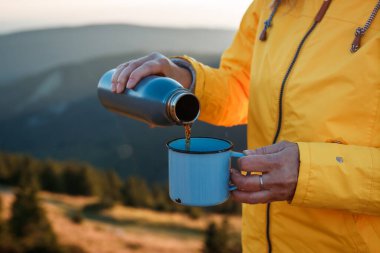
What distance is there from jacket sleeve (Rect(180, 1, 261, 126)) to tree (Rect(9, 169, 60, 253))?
12.1 meters

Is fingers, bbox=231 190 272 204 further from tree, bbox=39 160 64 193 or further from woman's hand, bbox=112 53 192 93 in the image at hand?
tree, bbox=39 160 64 193

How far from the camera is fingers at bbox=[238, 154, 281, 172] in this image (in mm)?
1187

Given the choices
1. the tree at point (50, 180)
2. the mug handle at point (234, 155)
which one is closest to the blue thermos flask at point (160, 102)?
the mug handle at point (234, 155)

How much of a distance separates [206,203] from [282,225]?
326mm

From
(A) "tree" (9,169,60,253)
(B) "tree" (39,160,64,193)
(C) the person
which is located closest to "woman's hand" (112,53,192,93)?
(C) the person

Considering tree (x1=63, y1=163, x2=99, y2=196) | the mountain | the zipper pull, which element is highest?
the zipper pull

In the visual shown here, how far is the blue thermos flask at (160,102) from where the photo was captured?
51.3 inches

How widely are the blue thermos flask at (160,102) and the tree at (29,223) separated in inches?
483

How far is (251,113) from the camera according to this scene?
1.59m

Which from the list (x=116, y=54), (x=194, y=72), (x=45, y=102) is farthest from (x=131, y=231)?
(x=45, y=102)

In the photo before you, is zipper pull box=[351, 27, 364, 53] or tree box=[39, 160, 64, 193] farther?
tree box=[39, 160, 64, 193]

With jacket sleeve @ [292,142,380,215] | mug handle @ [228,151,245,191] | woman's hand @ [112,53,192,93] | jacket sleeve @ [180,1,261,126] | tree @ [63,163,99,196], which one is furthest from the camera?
tree @ [63,163,99,196]

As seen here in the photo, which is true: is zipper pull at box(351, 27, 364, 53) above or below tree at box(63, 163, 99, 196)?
above

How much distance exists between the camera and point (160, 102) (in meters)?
1.32
